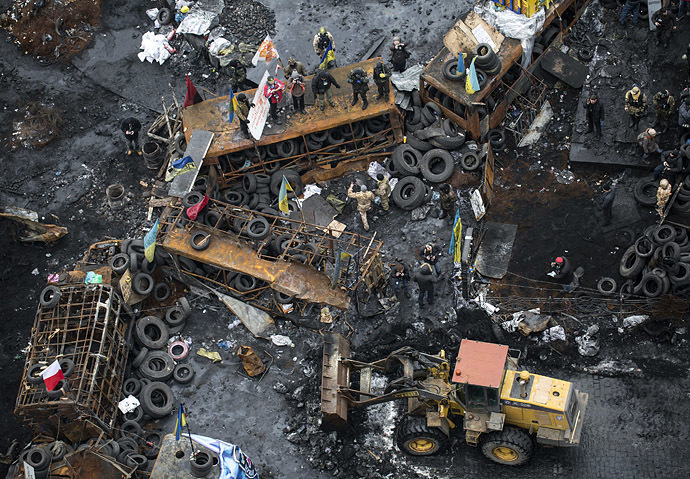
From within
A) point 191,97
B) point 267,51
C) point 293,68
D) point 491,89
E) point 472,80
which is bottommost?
point 191,97

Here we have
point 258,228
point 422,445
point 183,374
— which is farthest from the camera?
point 258,228

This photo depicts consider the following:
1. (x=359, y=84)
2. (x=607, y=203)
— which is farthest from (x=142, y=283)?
(x=607, y=203)

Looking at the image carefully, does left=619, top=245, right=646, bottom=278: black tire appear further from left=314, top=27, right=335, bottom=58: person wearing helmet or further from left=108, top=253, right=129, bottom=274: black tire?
left=108, top=253, right=129, bottom=274: black tire

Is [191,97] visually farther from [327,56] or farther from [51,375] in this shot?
[51,375]

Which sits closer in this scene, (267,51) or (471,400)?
(471,400)

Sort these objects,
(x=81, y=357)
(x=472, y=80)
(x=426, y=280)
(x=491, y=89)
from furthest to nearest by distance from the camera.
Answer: (x=491, y=89) → (x=472, y=80) → (x=426, y=280) → (x=81, y=357)

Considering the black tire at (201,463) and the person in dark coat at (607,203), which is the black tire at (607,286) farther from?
the black tire at (201,463)

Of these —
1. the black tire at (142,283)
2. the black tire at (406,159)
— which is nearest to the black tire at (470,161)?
the black tire at (406,159)

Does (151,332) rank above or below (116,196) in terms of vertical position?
below
